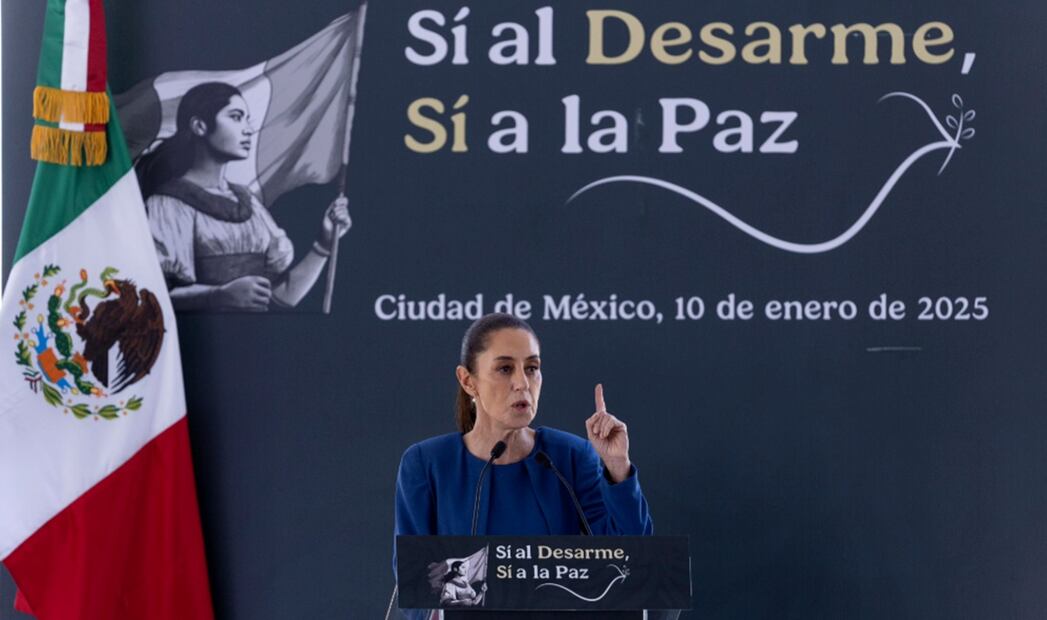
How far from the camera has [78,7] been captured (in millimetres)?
3551

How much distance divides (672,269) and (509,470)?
1171mm

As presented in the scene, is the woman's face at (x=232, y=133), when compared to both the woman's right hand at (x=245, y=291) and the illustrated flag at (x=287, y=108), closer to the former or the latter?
the illustrated flag at (x=287, y=108)

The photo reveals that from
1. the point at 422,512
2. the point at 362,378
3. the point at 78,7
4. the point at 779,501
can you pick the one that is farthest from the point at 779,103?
the point at 78,7

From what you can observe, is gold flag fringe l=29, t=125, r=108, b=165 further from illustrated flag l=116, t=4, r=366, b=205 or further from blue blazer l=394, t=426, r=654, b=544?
blue blazer l=394, t=426, r=654, b=544

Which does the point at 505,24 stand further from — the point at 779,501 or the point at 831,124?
the point at 779,501

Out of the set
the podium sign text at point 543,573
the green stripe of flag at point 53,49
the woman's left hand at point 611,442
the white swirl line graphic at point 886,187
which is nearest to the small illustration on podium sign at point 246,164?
the green stripe of flag at point 53,49

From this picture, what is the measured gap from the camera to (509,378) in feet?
9.08

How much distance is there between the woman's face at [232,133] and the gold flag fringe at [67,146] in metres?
0.33

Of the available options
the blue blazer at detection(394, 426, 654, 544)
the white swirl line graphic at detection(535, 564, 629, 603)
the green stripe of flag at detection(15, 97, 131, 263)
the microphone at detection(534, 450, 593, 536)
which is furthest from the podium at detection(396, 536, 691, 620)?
the green stripe of flag at detection(15, 97, 131, 263)

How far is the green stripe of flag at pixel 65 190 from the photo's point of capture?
3.55 meters

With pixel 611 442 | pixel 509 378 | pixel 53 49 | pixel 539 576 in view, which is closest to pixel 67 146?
pixel 53 49

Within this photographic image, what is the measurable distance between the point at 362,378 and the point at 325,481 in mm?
339

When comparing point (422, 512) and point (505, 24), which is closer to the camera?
point (422, 512)

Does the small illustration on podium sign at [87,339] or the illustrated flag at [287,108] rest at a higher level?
the illustrated flag at [287,108]
